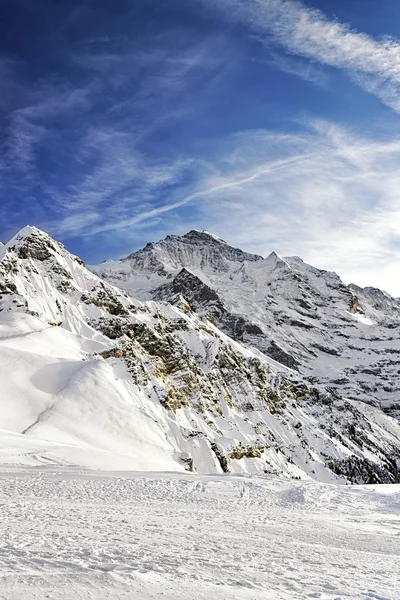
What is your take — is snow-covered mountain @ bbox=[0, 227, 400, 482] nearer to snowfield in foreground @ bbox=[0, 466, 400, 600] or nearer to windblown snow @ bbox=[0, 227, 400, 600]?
windblown snow @ bbox=[0, 227, 400, 600]

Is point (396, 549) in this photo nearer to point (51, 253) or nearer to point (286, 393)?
point (51, 253)

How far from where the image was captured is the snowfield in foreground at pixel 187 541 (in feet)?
25.3

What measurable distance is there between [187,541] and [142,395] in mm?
69458

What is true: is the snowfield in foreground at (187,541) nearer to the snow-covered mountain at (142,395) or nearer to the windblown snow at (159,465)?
the windblown snow at (159,465)

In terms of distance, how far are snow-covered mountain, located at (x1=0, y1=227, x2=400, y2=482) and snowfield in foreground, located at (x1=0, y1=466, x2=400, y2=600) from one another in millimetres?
12109

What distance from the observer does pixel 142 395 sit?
7969cm

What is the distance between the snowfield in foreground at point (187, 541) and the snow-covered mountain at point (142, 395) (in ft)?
39.7

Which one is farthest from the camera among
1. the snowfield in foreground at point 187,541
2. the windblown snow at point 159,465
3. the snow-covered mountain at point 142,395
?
the snow-covered mountain at point 142,395

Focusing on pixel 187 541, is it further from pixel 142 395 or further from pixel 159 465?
pixel 142 395

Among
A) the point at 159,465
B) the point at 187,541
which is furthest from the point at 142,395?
the point at 187,541

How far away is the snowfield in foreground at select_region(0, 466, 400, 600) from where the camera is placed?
304 inches

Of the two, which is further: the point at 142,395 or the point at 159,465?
the point at 142,395

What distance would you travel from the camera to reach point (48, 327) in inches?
3110

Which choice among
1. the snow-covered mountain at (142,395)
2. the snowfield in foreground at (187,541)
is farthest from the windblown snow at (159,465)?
the snow-covered mountain at (142,395)
